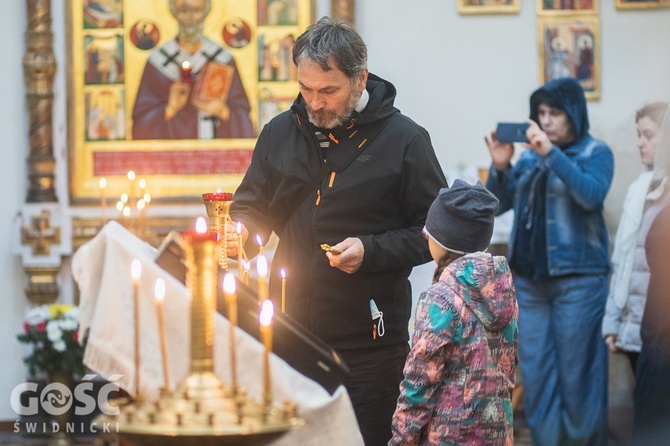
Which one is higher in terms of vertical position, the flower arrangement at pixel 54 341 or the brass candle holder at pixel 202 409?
the brass candle holder at pixel 202 409

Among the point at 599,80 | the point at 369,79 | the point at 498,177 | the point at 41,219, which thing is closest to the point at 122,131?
the point at 41,219

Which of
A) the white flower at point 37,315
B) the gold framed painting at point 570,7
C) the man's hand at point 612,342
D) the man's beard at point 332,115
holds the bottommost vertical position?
the man's hand at point 612,342

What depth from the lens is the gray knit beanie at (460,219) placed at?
11.7 ft

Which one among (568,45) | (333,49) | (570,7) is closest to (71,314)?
(568,45)

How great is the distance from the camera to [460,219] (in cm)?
357

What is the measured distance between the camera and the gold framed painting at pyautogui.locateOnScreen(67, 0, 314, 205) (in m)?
7.48

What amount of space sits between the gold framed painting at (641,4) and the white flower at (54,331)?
3944mm

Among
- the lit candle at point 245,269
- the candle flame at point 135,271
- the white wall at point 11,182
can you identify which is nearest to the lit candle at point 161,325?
the candle flame at point 135,271

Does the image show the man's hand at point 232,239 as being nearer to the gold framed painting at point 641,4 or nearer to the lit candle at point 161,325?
the lit candle at point 161,325

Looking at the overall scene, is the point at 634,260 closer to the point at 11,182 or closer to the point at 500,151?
the point at 500,151

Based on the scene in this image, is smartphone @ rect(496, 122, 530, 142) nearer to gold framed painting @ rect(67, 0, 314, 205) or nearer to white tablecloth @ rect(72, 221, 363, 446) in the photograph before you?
gold framed painting @ rect(67, 0, 314, 205)

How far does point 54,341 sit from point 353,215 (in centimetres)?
361

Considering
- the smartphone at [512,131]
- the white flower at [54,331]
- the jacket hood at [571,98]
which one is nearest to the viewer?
the smartphone at [512,131]

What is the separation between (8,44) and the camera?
747cm
